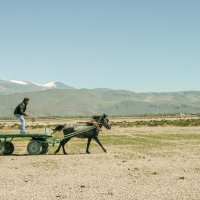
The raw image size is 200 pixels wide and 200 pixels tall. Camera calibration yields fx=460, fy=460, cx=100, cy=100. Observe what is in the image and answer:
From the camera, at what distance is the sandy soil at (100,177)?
15.0 metres

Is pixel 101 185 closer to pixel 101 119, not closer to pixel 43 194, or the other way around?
pixel 43 194

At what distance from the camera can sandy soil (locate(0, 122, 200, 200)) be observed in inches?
590

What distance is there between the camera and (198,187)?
52.7ft

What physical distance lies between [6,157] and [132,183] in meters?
11.9

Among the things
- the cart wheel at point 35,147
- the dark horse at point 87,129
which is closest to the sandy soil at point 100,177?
the cart wheel at point 35,147

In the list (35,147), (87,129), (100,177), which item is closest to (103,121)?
(87,129)

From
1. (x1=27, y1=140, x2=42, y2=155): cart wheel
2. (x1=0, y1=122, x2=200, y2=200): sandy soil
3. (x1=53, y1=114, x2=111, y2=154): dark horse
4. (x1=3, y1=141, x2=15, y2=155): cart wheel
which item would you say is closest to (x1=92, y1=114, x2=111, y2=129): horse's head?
(x1=53, y1=114, x2=111, y2=154): dark horse

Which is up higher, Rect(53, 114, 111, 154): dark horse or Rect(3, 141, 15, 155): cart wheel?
Rect(53, 114, 111, 154): dark horse

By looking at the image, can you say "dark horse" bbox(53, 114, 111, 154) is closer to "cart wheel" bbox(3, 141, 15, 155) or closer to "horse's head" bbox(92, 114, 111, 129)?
"horse's head" bbox(92, 114, 111, 129)

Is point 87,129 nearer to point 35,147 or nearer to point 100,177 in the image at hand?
point 35,147

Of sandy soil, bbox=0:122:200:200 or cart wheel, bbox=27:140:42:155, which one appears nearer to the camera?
sandy soil, bbox=0:122:200:200

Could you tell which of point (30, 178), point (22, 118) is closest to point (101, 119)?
point (22, 118)

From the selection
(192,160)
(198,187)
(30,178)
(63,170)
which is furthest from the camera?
(192,160)

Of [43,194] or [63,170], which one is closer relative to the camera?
[43,194]
